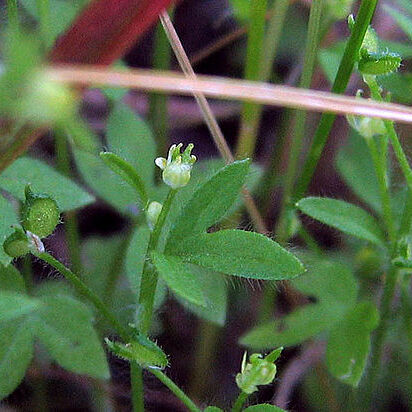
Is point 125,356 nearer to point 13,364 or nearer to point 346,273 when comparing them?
point 13,364

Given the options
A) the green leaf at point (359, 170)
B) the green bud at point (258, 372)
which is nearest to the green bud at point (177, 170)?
the green bud at point (258, 372)

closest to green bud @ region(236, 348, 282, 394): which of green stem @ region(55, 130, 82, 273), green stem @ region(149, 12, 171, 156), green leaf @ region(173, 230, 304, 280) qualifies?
green leaf @ region(173, 230, 304, 280)

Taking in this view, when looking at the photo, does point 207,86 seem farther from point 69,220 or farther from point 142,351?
point 69,220

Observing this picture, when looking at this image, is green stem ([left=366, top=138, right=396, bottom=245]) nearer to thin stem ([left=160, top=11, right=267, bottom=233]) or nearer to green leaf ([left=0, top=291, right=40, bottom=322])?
thin stem ([left=160, top=11, right=267, bottom=233])

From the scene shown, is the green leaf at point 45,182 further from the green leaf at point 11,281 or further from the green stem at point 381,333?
the green stem at point 381,333

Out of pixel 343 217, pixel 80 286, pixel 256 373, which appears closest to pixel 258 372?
pixel 256 373

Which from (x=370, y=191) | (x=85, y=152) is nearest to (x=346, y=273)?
(x=370, y=191)
